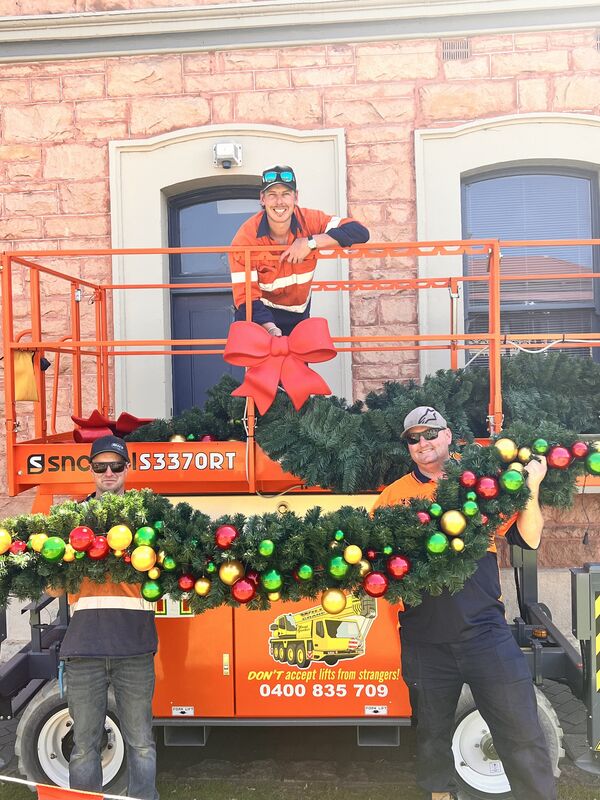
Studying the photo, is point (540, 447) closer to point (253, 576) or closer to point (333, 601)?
point (333, 601)

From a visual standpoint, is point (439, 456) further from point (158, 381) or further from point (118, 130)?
point (118, 130)

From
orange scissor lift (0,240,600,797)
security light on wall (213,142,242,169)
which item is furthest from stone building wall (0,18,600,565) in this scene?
orange scissor lift (0,240,600,797)

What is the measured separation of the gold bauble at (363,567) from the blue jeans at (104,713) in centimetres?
104

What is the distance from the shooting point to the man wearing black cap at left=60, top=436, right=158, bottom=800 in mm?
2654

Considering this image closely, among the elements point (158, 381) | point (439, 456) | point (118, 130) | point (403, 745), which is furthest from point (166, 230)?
point (403, 745)

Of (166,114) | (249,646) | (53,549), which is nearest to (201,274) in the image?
(166,114)

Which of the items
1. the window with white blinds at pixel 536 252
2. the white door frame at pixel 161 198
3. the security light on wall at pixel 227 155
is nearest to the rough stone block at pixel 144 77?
the white door frame at pixel 161 198

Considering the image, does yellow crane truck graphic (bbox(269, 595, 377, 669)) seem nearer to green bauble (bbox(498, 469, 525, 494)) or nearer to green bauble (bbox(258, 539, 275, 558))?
green bauble (bbox(258, 539, 275, 558))

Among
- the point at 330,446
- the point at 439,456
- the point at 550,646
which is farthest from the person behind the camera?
the point at 550,646

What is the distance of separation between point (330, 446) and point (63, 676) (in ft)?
5.17

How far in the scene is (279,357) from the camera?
313 cm

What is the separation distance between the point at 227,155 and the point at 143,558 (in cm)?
396

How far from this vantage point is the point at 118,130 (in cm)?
557

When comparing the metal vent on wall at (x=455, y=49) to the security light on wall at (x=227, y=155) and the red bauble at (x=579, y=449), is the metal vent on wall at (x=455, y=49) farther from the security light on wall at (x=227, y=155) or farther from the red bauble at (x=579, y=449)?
the red bauble at (x=579, y=449)
